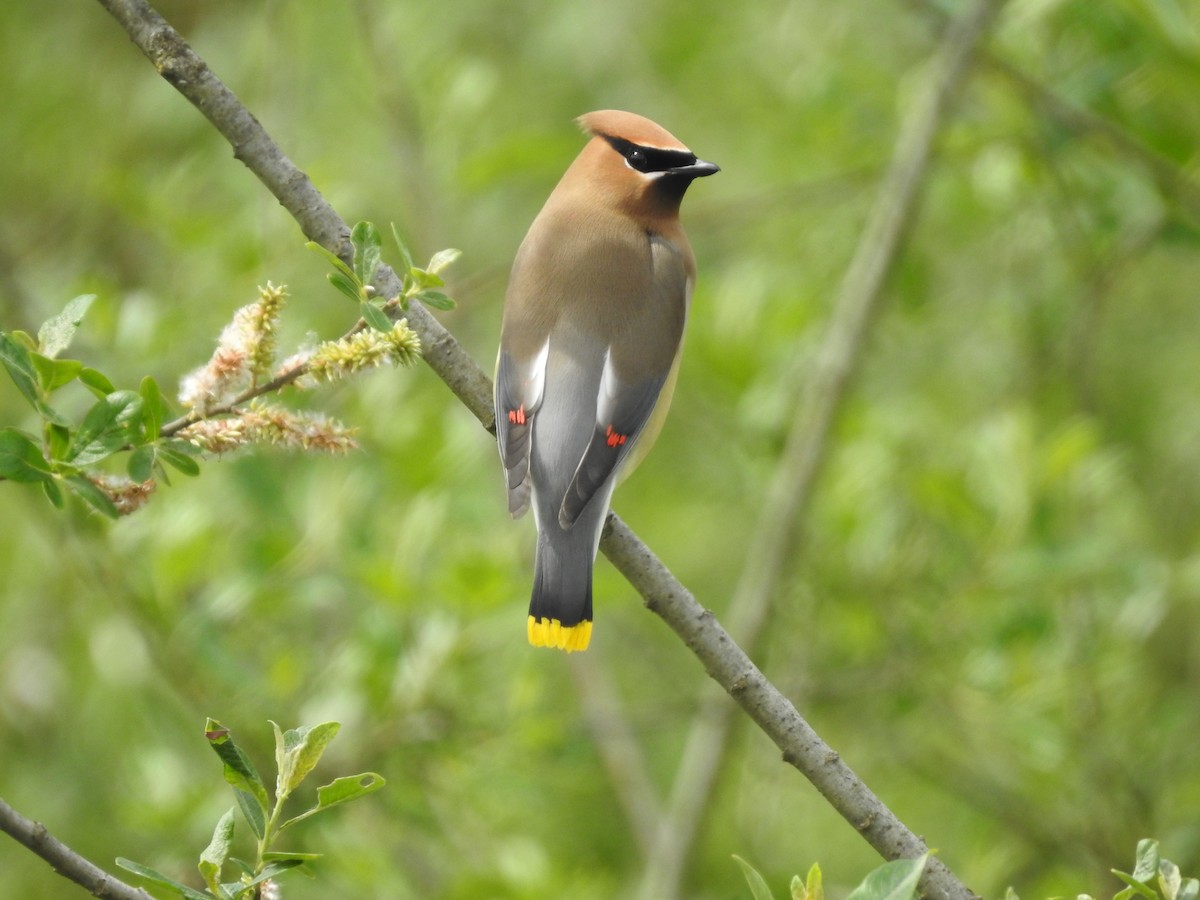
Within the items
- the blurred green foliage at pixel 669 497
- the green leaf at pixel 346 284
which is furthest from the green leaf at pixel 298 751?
the blurred green foliage at pixel 669 497

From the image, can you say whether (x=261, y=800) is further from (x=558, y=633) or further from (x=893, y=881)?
(x=558, y=633)

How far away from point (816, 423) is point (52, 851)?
2.96m

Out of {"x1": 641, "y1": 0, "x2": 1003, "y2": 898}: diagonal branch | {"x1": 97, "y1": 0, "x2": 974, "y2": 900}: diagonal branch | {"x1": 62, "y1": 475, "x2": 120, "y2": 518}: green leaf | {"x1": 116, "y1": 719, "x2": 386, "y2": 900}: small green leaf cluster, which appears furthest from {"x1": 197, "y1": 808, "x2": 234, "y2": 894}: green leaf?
{"x1": 641, "y1": 0, "x2": 1003, "y2": 898}: diagonal branch

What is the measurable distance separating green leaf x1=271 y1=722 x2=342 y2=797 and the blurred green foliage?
1790 millimetres

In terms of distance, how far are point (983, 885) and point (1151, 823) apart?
0.63m

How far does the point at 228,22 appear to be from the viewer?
20.4 ft

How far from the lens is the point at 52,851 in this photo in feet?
5.18

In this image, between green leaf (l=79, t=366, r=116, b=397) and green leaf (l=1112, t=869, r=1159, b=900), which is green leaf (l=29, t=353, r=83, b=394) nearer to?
green leaf (l=79, t=366, r=116, b=397)

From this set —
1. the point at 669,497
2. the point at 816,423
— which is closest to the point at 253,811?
the point at 816,423

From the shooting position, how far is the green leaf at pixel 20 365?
1.78m

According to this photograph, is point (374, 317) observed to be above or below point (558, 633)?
below

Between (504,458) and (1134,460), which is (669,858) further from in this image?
(1134,460)

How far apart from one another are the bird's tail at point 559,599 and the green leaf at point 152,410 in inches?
48.5

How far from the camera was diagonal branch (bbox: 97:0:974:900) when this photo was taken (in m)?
2.11
